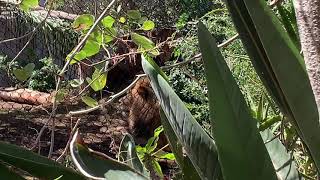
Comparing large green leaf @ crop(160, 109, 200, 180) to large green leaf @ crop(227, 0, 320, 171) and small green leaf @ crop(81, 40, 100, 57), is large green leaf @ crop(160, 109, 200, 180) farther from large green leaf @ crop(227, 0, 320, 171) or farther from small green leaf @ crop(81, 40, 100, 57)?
small green leaf @ crop(81, 40, 100, 57)

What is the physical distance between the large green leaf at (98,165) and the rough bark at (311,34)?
351 mm

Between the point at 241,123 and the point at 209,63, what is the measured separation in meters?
0.07

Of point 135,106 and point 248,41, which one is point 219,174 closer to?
point 248,41

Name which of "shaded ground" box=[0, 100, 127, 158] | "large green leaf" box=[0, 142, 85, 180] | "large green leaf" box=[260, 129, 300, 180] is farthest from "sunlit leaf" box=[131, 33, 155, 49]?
"shaded ground" box=[0, 100, 127, 158]

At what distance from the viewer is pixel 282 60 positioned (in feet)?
1.94

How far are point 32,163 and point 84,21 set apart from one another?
2.12 feet

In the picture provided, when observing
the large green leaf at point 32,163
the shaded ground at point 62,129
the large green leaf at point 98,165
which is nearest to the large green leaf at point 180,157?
the large green leaf at point 98,165

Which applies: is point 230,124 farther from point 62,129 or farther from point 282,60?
point 62,129

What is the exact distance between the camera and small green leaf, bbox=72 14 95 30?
1.29 meters

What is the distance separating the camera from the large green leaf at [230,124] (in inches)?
21.7

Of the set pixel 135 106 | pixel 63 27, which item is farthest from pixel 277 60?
pixel 63 27

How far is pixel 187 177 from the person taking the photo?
0.84 meters

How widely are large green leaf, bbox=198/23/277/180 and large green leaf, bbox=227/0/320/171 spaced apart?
5 centimetres

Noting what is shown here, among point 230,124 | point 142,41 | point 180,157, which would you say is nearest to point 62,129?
point 142,41
